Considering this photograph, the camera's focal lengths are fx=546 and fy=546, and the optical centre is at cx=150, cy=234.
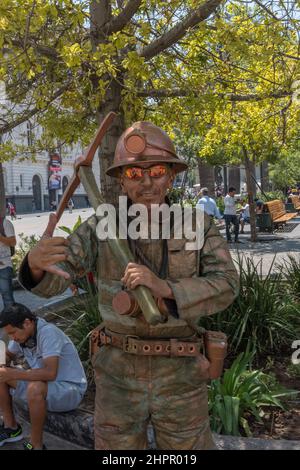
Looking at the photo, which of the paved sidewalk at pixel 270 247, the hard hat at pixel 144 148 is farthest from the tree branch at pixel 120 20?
the paved sidewalk at pixel 270 247

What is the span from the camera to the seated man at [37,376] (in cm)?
352

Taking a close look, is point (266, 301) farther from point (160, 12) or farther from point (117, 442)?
point (160, 12)

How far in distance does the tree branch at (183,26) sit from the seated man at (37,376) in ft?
8.99

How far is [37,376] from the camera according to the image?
3557 mm

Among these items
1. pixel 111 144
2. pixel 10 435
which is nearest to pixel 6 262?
pixel 111 144

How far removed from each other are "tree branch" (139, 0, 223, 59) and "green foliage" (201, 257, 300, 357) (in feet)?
7.71

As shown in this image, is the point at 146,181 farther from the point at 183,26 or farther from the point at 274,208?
the point at 274,208

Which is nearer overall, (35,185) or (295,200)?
(295,200)

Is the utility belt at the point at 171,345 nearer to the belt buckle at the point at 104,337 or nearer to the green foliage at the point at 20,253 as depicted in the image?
the belt buckle at the point at 104,337

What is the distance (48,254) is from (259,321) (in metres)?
3.17

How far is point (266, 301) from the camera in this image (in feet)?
16.1

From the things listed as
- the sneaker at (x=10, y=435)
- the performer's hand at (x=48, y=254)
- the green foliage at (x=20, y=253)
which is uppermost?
the performer's hand at (x=48, y=254)

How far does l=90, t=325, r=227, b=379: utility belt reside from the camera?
Answer: 7.09ft

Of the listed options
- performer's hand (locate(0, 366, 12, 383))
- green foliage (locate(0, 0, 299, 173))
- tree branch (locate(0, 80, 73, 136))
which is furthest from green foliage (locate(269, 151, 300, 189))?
performer's hand (locate(0, 366, 12, 383))
